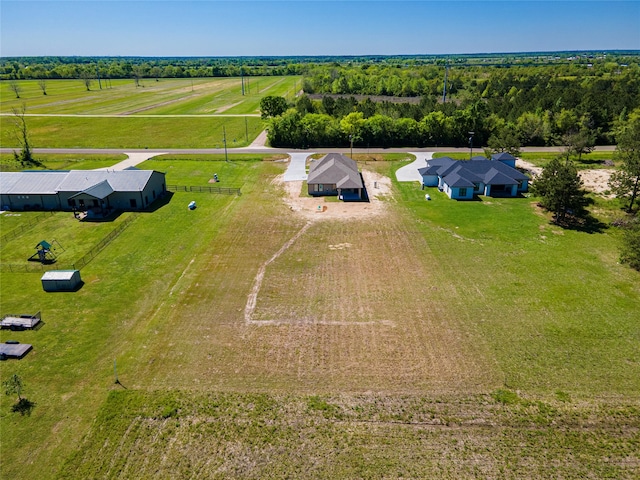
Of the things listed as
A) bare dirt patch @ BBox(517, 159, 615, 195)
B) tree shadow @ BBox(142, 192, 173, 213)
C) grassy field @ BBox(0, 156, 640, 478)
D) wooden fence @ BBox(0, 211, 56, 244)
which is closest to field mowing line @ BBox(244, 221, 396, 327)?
grassy field @ BBox(0, 156, 640, 478)

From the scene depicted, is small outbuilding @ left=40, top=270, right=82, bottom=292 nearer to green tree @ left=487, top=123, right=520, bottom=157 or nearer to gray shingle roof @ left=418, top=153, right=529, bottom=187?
gray shingle roof @ left=418, top=153, right=529, bottom=187

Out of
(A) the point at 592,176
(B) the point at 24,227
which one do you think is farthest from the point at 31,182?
(A) the point at 592,176

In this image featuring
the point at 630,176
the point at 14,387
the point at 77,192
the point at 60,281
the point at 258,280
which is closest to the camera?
the point at 14,387

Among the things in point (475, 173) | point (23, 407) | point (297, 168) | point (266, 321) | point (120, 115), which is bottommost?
point (23, 407)

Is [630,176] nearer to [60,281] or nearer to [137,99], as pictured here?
[60,281]

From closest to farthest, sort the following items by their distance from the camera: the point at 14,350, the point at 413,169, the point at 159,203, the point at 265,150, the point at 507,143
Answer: the point at 14,350, the point at 159,203, the point at 507,143, the point at 413,169, the point at 265,150

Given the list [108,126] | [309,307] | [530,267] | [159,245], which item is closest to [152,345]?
[309,307]

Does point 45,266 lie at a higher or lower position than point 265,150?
lower
